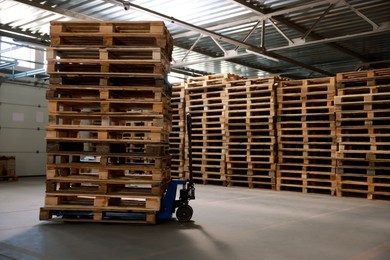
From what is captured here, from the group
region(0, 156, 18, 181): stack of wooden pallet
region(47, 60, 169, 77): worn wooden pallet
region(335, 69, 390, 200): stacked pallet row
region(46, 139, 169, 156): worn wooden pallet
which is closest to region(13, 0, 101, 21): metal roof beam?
region(47, 60, 169, 77): worn wooden pallet

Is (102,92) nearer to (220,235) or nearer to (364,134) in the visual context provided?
(220,235)

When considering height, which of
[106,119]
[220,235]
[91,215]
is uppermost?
[106,119]

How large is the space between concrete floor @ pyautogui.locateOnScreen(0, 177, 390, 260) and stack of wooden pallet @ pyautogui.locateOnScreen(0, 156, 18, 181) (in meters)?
6.31

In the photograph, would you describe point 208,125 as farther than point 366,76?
Yes

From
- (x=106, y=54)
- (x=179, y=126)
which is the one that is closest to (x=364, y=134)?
(x=179, y=126)

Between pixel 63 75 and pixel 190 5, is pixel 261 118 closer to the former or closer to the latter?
pixel 190 5

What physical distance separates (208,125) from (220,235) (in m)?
8.64

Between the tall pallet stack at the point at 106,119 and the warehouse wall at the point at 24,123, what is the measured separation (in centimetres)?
1068

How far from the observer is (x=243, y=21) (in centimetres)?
1099

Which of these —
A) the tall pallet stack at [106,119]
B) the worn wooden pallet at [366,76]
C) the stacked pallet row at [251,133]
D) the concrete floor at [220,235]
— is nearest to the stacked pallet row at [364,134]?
the worn wooden pallet at [366,76]

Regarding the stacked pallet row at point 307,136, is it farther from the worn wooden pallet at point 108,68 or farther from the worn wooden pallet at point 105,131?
the worn wooden pallet at point 105,131

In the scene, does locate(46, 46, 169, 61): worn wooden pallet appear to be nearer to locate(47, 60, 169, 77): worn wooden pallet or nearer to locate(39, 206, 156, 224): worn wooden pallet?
locate(47, 60, 169, 77): worn wooden pallet

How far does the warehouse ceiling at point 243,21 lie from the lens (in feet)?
32.3

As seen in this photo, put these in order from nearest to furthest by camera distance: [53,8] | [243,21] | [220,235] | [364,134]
A: [220,235], [53,8], [364,134], [243,21]
